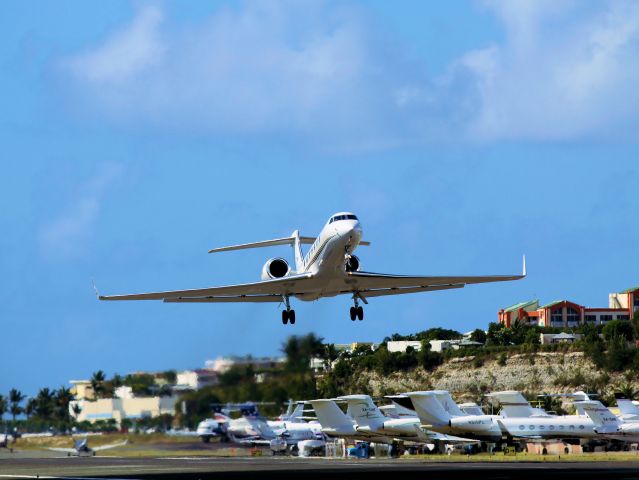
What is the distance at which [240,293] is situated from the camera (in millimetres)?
61312

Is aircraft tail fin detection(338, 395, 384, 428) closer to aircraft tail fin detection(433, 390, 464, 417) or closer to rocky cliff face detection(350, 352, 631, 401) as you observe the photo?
aircraft tail fin detection(433, 390, 464, 417)

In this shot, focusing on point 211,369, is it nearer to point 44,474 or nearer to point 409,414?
point 44,474

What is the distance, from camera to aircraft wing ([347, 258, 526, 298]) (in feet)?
191

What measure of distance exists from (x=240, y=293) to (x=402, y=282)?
825 centimetres

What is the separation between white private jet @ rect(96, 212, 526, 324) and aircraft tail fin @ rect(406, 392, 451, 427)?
2151cm

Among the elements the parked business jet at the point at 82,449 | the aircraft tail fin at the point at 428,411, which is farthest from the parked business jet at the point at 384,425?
the parked business jet at the point at 82,449

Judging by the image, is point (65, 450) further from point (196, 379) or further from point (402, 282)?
point (402, 282)

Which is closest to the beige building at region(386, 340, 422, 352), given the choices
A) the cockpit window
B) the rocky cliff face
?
the rocky cliff face

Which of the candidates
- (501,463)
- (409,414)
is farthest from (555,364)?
(501,463)

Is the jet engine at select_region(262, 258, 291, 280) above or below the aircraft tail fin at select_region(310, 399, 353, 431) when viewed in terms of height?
above

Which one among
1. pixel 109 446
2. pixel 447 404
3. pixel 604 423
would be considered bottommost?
pixel 109 446

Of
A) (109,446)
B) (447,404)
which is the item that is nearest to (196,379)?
(109,446)

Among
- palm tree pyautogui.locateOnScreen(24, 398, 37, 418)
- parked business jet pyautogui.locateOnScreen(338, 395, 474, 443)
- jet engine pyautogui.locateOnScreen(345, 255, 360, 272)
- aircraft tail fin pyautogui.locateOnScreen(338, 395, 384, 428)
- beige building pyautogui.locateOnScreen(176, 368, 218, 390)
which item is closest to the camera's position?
jet engine pyautogui.locateOnScreen(345, 255, 360, 272)

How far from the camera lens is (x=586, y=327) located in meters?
161
